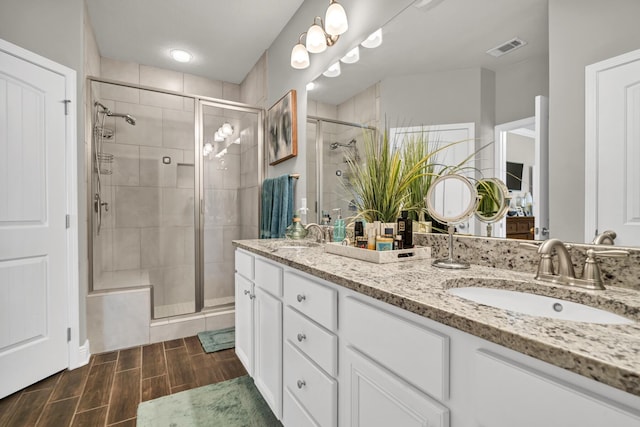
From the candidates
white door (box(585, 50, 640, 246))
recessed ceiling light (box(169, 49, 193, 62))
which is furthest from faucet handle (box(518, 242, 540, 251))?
recessed ceiling light (box(169, 49, 193, 62))

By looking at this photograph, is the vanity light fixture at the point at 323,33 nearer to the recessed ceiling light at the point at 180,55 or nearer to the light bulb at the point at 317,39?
the light bulb at the point at 317,39

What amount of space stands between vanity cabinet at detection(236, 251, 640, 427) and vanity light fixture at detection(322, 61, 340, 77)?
1.34m

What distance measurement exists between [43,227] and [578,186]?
2674mm

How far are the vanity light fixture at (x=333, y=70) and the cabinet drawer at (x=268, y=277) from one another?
1272 mm

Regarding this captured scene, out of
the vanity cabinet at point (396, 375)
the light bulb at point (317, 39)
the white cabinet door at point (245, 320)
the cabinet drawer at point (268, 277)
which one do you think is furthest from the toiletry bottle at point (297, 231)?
the light bulb at point (317, 39)

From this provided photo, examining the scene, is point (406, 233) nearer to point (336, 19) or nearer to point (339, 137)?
point (339, 137)

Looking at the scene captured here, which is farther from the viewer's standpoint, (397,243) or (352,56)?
(352,56)

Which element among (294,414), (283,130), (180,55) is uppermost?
(180,55)

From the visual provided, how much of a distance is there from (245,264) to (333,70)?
4.41 ft

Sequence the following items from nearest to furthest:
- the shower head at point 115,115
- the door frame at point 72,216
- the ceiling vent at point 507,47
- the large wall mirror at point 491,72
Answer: the large wall mirror at point 491,72
the ceiling vent at point 507,47
the door frame at point 72,216
the shower head at point 115,115

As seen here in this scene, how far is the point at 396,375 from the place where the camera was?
709 mm

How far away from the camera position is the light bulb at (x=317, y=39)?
1938 millimetres

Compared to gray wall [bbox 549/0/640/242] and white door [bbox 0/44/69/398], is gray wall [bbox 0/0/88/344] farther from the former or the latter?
gray wall [bbox 549/0/640/242]

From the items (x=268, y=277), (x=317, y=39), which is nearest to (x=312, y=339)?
(x=268, y=277)
